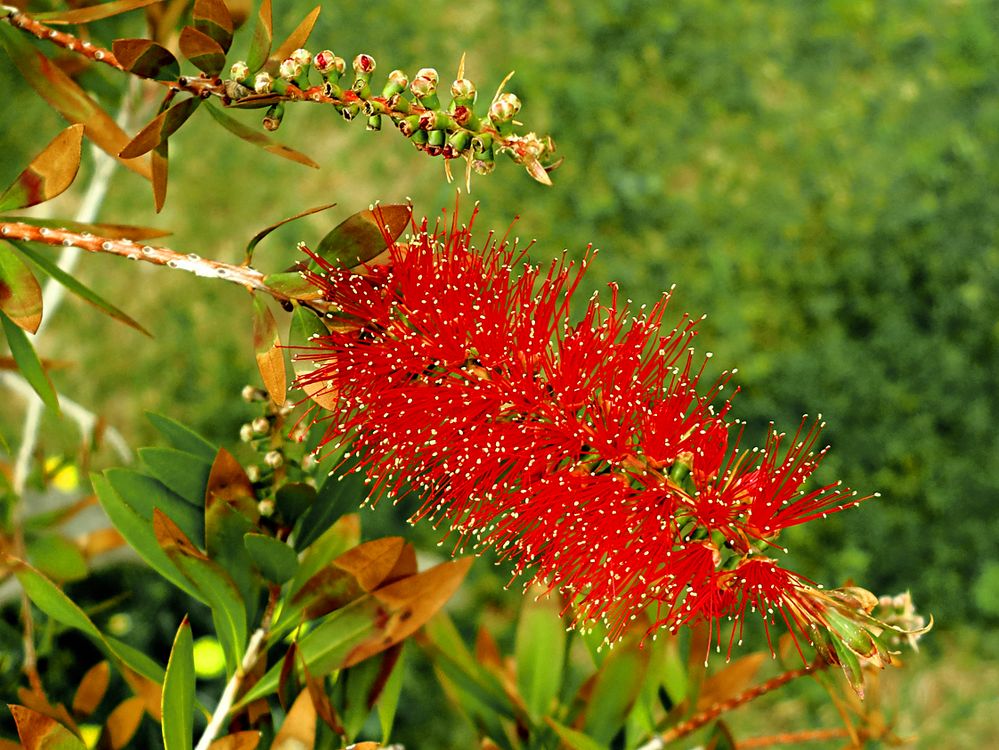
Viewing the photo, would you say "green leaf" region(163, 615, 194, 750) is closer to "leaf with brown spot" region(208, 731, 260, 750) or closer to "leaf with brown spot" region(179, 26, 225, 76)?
"leaf with brown spot" region(208, 731, 260, 750)

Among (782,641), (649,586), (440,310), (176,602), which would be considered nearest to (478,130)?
(440,310)

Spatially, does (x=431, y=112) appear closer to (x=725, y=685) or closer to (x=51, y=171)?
(x=51, y=171)

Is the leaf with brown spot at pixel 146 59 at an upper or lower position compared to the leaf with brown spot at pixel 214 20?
lower

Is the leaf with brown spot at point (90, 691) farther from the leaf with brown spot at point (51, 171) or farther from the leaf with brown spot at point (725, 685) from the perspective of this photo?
the leaf with brown spot at point (725, 685)

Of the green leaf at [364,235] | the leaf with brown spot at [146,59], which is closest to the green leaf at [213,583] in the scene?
the green leaf at [364,235]

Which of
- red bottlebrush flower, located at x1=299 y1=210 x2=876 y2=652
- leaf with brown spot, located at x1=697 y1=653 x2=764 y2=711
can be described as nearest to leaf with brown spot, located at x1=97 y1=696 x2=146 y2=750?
red bottlebrush flower, located at x1=299 y1=210 x2=876 y2=652

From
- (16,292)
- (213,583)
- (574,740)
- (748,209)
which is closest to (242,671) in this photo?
(213,583)
